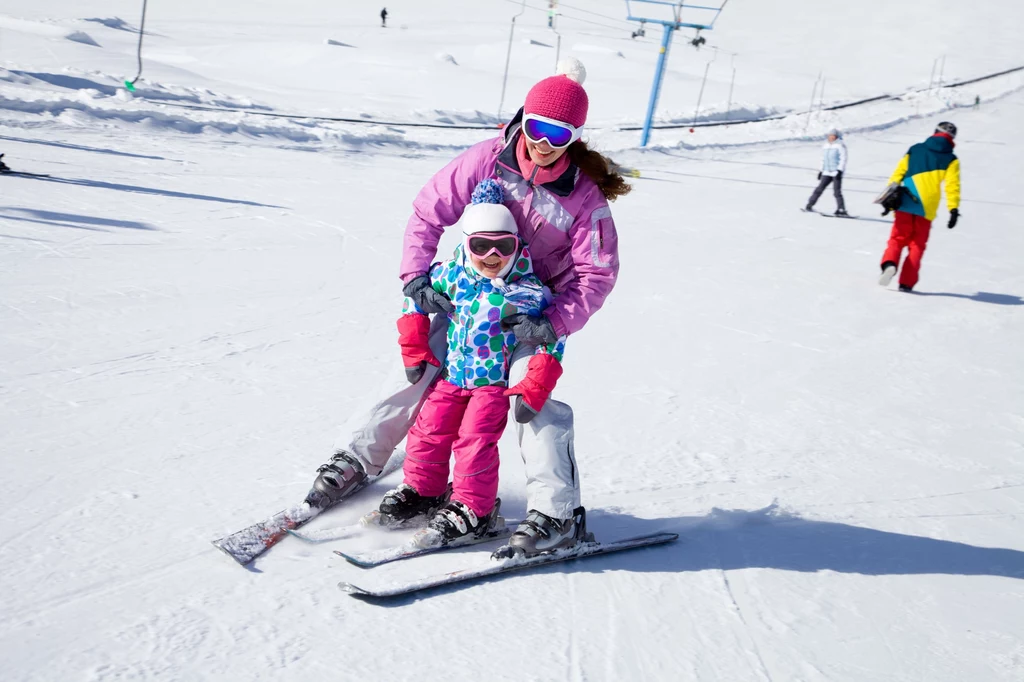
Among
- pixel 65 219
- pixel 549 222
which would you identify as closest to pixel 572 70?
pixel 549 222

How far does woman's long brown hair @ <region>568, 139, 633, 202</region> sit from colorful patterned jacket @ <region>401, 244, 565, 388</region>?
0.32 metres

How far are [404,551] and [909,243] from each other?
6.58 meters

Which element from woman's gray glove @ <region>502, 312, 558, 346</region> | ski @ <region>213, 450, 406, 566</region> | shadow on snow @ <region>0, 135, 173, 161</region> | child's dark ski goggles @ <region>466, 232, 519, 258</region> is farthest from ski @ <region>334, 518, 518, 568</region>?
shadow on snow @ <region>0, 135, 173, 161</region>

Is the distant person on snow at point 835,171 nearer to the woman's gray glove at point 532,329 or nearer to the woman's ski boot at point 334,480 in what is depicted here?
the woman's gray glove at point 532,329

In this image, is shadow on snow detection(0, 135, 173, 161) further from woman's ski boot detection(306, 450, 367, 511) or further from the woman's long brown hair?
the woman's long brown hair

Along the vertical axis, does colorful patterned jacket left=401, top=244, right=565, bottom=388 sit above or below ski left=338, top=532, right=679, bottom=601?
above

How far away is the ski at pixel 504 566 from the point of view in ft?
8.00

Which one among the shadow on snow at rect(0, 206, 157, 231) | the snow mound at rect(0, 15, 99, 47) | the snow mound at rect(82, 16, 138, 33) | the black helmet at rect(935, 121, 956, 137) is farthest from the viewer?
the snow mound at rect(82, 16, 138, 33)

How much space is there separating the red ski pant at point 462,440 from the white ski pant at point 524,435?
0.21 ft

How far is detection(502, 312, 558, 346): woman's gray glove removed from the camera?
2.68 m

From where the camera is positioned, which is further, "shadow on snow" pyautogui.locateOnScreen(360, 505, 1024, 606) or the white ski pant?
"shadow on snow" pyautogui.locateOnScreen(360, 505, 1024, 606)

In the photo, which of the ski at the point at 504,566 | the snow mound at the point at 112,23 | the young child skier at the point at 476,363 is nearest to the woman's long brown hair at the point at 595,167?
the young child skier at the point at 476,363

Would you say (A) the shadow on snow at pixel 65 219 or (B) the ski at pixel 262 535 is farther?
(A) the shadow on snow at pixel 65 219

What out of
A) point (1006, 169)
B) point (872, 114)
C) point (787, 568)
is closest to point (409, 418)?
point (787, 568)
